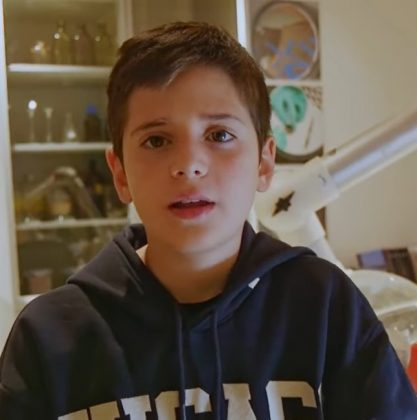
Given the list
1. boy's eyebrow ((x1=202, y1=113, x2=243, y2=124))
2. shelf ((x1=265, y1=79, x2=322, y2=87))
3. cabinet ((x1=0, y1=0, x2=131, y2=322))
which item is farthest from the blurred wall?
boy's eyebrow ((x1=202, y1=113, x2=243, y2=124))

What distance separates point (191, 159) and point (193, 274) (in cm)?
14

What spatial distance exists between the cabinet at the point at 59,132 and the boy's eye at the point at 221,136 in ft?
4.72

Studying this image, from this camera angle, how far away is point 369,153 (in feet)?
3.46

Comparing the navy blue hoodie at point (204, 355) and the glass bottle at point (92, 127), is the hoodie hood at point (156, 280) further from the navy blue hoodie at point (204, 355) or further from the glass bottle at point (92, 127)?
the glass bottle at point (92, 127)

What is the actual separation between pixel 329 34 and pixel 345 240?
621 mm

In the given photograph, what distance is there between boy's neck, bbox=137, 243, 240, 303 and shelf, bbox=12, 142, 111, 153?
4.46ft

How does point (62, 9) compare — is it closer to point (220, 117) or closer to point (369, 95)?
point (369, 95)

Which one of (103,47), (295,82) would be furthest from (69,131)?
(295,82)

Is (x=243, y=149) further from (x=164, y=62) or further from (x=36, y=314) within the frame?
(x=36, y=314)

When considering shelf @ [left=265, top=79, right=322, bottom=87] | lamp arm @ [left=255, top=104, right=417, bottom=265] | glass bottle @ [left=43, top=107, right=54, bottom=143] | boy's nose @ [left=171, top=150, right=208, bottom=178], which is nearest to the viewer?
boy's nose @ [left=171, top=150, right=208, bottom=178]

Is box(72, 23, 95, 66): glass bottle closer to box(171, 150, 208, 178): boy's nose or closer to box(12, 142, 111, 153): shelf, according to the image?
box(12, 142, 111, 153): shelf

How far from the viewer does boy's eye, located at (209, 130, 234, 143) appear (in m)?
0.67

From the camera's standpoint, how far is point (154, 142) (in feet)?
2.19

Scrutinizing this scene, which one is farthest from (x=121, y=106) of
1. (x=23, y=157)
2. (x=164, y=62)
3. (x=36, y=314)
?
(x=23, y=157)
